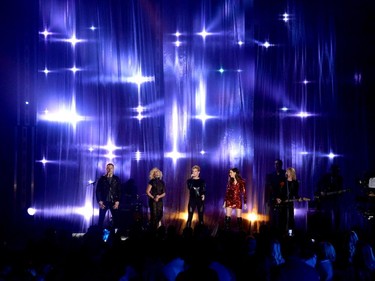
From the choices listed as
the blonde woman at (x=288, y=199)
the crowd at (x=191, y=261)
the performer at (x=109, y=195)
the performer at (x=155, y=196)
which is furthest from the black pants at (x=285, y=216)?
the crowd at (x=191, y=261)

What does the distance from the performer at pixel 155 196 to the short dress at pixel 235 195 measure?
Result: 4.74 ft

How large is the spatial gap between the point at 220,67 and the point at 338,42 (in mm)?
2975

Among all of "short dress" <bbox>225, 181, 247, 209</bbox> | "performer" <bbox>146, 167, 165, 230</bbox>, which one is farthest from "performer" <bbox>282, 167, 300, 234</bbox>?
"performer" <bbox>146, 167, 165, 230</bbox>

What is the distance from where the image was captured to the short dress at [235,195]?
1085 centimetres

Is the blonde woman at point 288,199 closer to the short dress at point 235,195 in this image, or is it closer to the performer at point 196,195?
the short dress at point 235,195

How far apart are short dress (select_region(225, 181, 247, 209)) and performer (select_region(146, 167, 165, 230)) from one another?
4.74ft

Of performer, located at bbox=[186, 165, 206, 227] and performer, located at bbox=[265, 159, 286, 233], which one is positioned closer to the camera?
performer, located at bbox=[265, 159, 286, 233]

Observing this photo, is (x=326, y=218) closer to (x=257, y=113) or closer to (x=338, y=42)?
(x=257, y=113)

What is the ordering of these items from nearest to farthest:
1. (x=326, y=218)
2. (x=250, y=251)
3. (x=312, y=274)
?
(x=312, y=274)
(x=250, y=251)
(x=326, y=218)

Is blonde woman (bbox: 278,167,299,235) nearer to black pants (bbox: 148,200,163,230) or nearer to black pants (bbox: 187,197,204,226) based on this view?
black pants (bbox: 187,197,204,226)

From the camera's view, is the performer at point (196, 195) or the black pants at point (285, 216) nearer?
the black pants at point (285, 216)

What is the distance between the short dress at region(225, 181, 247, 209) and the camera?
10.9 metres

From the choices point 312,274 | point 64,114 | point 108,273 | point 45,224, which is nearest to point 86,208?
point 45,224

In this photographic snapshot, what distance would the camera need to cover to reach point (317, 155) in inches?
468
